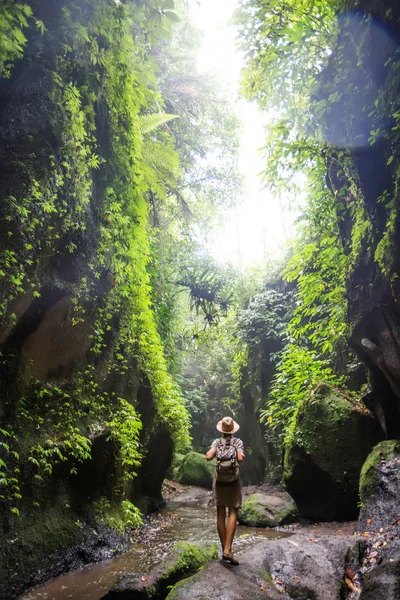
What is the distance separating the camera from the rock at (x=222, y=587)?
11.9 feet

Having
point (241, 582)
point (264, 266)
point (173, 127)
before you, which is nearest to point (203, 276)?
point (264, 266)

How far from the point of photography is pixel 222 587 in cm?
376

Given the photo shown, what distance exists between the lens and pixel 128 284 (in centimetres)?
719

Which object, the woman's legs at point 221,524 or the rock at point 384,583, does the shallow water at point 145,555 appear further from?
the rock at point 384,583

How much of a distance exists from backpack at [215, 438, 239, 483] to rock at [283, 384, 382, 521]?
11.9ft

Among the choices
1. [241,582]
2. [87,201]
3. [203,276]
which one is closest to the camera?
[241,582]

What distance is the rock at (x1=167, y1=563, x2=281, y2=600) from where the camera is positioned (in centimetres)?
363

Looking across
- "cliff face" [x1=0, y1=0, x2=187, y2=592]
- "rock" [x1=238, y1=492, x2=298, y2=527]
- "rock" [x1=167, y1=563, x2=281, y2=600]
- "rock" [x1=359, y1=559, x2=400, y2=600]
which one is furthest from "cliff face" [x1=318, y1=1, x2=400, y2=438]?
"rock" [x1=167, y1=563, x2=281, y2=600]

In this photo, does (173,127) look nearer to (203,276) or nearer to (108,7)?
(203,276)

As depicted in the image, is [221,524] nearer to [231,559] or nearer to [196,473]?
[231,559]

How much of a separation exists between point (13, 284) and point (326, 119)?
6.06m

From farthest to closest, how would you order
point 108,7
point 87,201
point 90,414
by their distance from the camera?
point 90,414
point 87,201
point 108,7

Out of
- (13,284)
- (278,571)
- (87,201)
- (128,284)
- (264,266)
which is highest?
(264,266)

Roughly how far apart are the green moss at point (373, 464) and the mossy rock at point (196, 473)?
924cm
